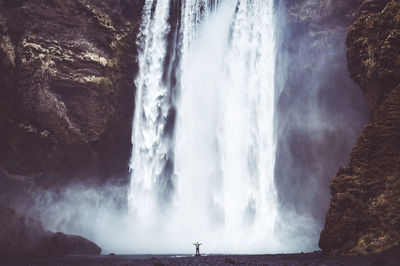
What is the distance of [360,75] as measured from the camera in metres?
15.6

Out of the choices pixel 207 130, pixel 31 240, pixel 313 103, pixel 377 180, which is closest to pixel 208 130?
pixel 207 130

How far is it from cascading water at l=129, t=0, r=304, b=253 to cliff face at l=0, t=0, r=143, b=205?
247cm

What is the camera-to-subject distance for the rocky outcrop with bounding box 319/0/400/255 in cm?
1085

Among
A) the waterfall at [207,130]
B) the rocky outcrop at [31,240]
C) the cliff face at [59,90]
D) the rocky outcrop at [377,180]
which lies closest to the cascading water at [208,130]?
the waterfall at [207,130]

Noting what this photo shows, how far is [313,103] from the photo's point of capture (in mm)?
26828

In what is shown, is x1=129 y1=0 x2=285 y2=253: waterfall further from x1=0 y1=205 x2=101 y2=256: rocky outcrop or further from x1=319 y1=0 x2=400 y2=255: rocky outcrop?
x1=319 y1=0 x2=400 y2=255: rocky outcrop

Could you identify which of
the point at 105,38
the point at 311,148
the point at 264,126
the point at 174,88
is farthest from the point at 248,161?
the point at 105,38

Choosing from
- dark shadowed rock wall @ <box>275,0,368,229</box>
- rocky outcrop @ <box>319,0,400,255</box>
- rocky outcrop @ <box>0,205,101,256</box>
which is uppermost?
dark shadowed rock wall @ <box>275,0,368,229</box>

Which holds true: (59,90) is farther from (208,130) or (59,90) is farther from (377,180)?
(377,180)

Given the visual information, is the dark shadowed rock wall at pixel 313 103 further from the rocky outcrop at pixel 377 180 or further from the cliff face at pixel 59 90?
the rocky outcrop at pixel 377 180

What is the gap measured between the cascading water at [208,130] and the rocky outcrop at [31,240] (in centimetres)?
436

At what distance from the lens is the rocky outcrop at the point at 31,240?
20.1m

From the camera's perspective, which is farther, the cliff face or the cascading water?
the cliff face

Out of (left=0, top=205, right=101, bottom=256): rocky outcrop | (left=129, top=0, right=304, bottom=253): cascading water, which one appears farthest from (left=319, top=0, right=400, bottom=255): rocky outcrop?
(left=0, top=205, right=101, bottom=256): rocky outcrop
